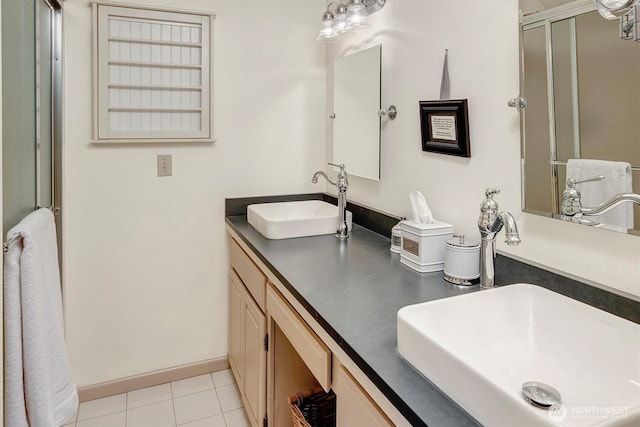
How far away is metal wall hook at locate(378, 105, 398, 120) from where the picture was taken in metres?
1.90

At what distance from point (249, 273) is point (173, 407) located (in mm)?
842

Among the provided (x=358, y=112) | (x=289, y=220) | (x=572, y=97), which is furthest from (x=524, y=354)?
(x=358, y=112)

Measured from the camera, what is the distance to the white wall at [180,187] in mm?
2123

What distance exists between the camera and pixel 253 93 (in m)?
2.38

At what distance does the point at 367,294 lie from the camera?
4.23 ft

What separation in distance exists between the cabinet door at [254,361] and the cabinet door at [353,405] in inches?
26.0

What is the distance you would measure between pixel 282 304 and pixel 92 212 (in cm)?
122

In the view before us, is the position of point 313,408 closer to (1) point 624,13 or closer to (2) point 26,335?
(2) point 26,335

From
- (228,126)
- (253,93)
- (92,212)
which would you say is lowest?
(92,212)

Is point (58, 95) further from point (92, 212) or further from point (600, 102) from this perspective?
point (600, 102)

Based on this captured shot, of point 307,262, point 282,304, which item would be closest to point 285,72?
point 307,262

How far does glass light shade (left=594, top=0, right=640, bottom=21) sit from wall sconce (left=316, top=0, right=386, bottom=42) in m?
1.03

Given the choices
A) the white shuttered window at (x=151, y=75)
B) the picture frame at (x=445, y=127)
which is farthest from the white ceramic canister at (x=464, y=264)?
the white shuttered window at (x=151, y=75)

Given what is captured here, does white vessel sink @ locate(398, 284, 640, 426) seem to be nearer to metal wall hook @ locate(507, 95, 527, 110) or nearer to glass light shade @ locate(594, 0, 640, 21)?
metal wall hook @ locate(507, 95, 527, 110)
